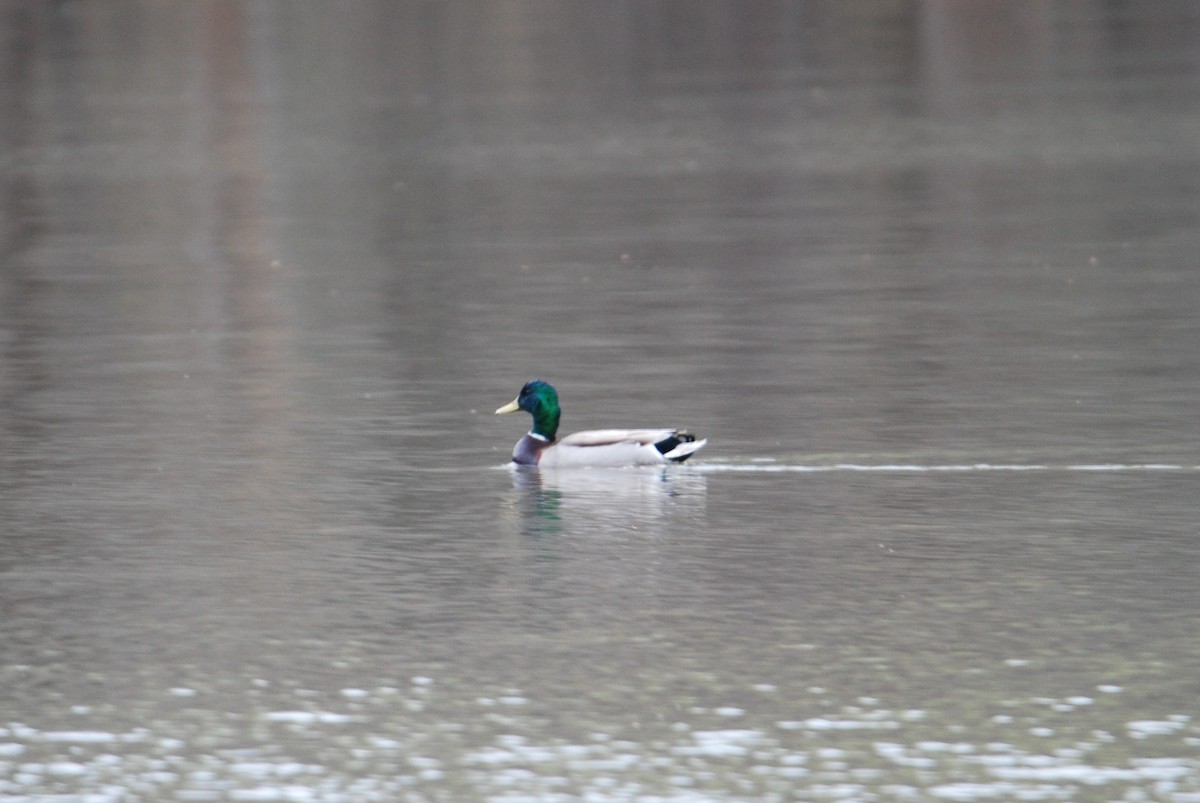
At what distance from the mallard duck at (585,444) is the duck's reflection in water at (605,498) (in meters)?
0.07

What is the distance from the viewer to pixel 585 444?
15.9 meters

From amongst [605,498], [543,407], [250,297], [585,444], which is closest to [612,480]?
[585,444]

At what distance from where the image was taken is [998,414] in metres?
17.3

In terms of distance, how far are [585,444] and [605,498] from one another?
0.77 m

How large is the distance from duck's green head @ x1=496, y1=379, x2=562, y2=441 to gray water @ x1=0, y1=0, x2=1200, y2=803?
365mm

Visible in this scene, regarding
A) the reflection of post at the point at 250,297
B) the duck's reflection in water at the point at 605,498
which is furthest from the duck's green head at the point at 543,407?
the reflection of post at the point at 250,297

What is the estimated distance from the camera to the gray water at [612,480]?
10.2 meters

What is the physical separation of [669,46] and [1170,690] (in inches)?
2309

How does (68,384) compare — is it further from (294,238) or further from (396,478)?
(294,238)

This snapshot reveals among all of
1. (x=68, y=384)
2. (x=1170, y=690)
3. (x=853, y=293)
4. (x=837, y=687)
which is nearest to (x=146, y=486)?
(x=68, y=384)

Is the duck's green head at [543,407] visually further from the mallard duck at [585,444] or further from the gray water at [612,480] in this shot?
the gray water at [612,480]

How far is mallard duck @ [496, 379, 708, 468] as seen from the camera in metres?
15.6

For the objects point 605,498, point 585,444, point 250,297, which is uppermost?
point 250,297

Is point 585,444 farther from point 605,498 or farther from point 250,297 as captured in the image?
point 250,297
